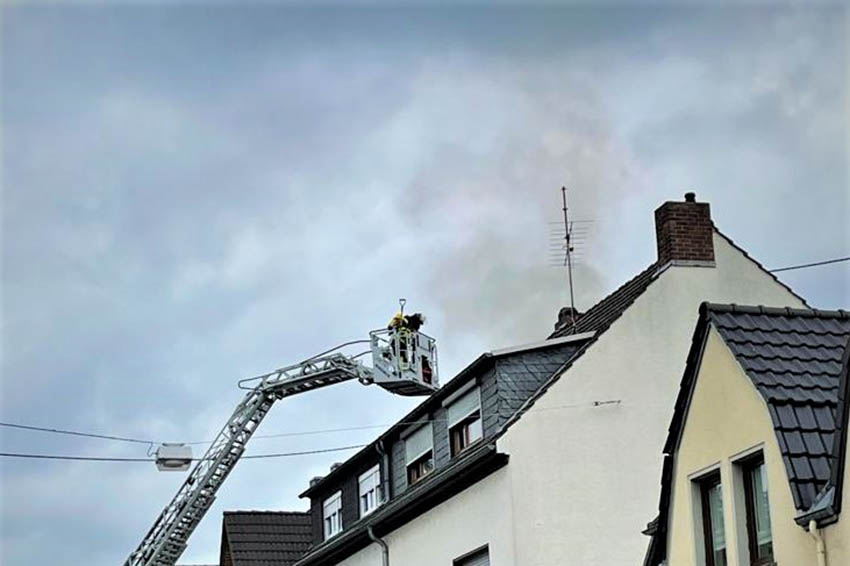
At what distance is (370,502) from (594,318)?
7783 millimetres

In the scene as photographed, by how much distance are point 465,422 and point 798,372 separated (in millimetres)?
11853

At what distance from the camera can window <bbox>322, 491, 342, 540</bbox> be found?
A: 3734 centimetres

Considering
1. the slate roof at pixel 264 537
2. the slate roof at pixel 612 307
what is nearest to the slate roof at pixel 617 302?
the slate roof at pixel 612 307

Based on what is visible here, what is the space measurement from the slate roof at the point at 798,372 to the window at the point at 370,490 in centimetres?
1594

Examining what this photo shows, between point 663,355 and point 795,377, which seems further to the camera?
point 663,355

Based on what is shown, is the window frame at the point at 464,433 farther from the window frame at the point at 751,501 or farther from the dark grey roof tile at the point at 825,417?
the dark grey roof tile at the point at 825,417

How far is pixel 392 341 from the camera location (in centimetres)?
3719

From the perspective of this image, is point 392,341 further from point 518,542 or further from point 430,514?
point 518,542

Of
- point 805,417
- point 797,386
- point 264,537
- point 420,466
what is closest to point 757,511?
point 805,417

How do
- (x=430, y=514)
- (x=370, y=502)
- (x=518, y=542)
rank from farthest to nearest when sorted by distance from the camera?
(x=370, y=502)
(x=430, y=514)
(x=518, y=542)

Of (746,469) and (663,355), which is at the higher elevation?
(663,355)

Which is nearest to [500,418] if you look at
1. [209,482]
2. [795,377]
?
[795,377]

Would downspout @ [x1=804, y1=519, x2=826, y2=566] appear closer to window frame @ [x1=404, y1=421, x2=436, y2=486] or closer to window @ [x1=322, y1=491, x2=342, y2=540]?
window frame @ [x1=404, y1=421, x2=436, y2=486]

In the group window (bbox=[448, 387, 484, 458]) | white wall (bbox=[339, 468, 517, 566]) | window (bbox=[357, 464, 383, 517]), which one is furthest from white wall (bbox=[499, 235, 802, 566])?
window (bbox=[357, 464, 383, 517])
